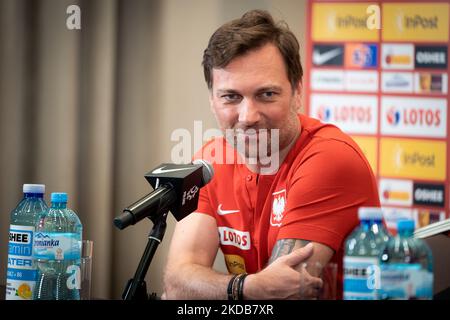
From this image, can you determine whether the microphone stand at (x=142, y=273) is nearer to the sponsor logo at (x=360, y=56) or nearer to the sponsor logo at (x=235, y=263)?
the sponsor logo at (x=235, y=263)

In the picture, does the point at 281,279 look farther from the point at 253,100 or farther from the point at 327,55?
the point at 327,55

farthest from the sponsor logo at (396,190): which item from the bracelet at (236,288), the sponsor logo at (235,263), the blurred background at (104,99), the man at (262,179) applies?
the bracelet at (236,288)

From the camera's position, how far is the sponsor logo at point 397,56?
3.08 metres

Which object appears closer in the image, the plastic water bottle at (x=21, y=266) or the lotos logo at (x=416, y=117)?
the plastic water bottle at (x=21, y=266)

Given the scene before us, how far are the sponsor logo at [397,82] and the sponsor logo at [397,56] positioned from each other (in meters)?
0.03

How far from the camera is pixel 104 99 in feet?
11.1

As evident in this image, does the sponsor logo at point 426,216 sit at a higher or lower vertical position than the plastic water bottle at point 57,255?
lower

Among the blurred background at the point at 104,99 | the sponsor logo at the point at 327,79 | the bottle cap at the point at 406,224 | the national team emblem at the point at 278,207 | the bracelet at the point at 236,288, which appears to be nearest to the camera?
the bottle cap at the point at 406,224

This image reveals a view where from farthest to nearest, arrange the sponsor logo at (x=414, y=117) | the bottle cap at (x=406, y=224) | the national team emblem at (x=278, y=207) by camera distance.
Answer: the sponsor logo at (x=414, y=117)
the national team emblem at (x=278, y=207)
the bottle cap at (x=406, y=224)

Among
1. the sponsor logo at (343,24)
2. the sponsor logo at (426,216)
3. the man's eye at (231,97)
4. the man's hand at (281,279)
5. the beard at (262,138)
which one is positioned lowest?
the sponsor logo at (426,216)

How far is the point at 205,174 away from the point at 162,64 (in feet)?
7.09

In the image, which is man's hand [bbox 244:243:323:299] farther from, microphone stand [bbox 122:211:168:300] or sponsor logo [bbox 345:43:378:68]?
sponsor logo [bbox 345:43:378:68]
